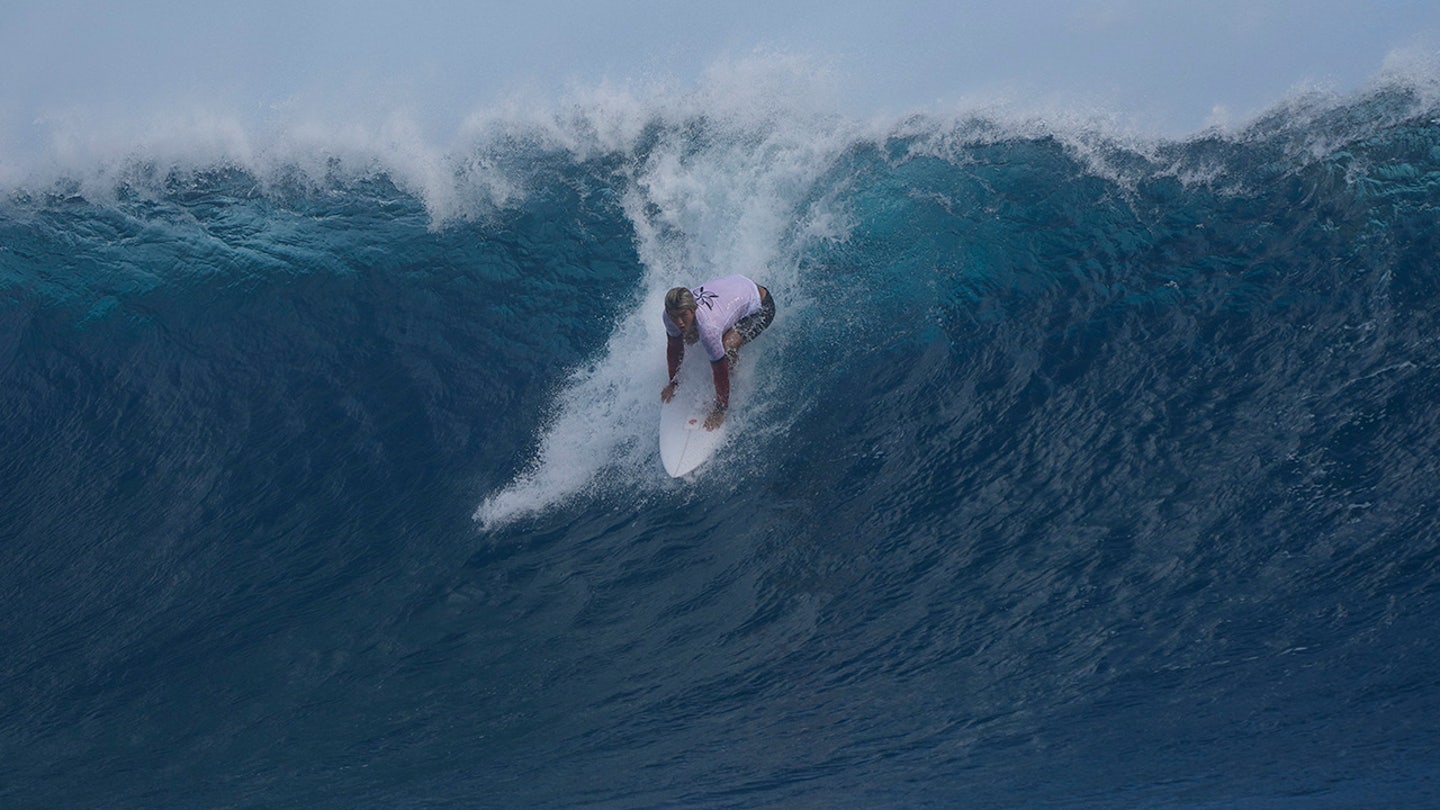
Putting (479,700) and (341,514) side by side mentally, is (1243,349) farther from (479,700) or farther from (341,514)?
(341,514)

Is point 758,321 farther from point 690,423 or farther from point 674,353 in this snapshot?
point 690,423

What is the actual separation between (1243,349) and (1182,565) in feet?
5.03

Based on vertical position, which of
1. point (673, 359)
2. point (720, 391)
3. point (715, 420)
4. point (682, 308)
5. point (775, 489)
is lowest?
point (775, 489)

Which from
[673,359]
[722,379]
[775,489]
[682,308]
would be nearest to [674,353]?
[673,359]

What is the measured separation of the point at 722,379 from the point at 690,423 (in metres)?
0.45

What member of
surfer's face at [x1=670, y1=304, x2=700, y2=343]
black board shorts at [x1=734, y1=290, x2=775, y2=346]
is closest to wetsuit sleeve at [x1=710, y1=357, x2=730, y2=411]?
surfer's face at [x1=670, y1=304, x2=700, y2=343]

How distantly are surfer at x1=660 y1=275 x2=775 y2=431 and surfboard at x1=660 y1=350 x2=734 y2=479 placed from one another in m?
0.05

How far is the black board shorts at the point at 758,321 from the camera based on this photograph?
6.41m

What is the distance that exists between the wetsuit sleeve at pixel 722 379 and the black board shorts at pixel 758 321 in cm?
33

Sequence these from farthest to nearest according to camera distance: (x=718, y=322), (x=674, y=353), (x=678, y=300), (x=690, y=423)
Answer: (x=690, y=423), (x=674, y=353), (x=718, y=322), (x=678, y=300)

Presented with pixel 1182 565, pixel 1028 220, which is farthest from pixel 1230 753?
pixel 1028 220

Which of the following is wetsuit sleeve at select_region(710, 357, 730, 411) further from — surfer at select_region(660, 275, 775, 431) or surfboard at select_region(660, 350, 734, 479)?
surfboard at select_region(660, 350, 734, 479)

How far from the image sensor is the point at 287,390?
23.5 feet

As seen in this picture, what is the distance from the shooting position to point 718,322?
19.6 ft
